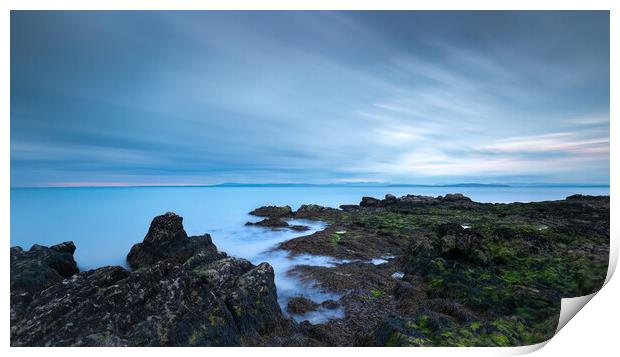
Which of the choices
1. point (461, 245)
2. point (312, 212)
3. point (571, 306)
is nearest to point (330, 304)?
point (461, 245)

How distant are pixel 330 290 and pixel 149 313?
3.49 m

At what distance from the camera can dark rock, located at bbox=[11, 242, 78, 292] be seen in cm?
463

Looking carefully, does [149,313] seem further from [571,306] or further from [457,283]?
[571,306]

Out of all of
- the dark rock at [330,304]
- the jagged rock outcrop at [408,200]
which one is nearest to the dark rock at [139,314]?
the dark rock at [330,304]

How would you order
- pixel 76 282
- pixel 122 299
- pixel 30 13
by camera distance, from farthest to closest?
pixel 30 13
pixel 76 282
pixel 122 299

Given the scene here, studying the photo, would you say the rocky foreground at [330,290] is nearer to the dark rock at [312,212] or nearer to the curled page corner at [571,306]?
the curled page corner at [571,306]

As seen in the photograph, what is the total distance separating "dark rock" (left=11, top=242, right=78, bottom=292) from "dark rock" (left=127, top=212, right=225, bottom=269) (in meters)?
1.72

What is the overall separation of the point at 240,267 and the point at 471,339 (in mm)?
3853

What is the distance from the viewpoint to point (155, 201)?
16.9 m

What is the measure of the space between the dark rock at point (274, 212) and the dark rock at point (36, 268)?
1172 centimetres

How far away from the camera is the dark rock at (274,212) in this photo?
58.7ft

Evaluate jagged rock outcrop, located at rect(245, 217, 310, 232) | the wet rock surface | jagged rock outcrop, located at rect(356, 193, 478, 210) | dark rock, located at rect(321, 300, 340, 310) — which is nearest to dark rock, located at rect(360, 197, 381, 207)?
jagged rock outcrop, located at rect(356, 193, 478, 210)
